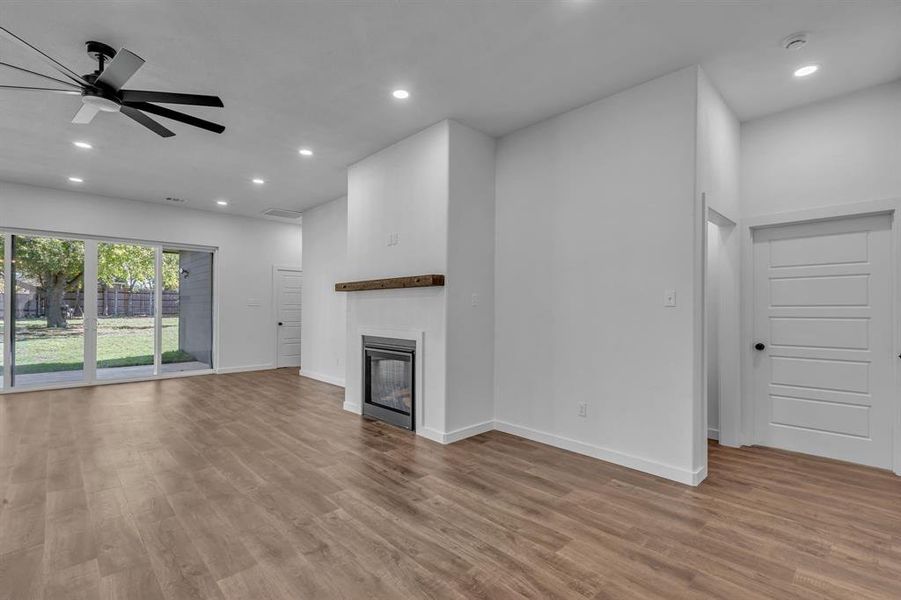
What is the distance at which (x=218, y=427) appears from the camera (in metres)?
4.23

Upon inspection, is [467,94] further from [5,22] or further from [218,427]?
[218,427]

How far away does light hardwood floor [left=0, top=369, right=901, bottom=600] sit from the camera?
1.88 meters

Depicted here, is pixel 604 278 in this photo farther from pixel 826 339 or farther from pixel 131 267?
pixel 131 267

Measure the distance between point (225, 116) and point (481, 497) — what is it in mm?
3951

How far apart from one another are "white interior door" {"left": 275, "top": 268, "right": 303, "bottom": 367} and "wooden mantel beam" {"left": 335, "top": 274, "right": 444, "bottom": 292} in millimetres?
3822

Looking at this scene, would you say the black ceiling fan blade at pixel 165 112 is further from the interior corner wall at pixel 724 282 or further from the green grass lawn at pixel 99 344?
the green grass lawn at pixel 99 344

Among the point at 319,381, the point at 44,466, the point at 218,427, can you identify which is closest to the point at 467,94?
the point at 218,427

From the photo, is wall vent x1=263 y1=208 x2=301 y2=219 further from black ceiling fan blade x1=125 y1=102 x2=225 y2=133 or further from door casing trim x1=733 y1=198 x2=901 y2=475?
door casing trim x1=733 y1=198 x2=901 y2=475

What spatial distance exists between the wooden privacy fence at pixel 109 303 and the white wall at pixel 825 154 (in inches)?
326

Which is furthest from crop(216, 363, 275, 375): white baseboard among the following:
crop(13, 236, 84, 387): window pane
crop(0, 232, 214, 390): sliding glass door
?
crop(13, 236, 84, 387): window pane

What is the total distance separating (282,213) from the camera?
25.2 ft

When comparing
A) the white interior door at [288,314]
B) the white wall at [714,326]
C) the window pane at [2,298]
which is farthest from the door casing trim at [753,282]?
the window pane at [2,298]

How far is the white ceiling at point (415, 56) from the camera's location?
2461mm

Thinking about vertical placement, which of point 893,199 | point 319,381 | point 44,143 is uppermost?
point 44,143
